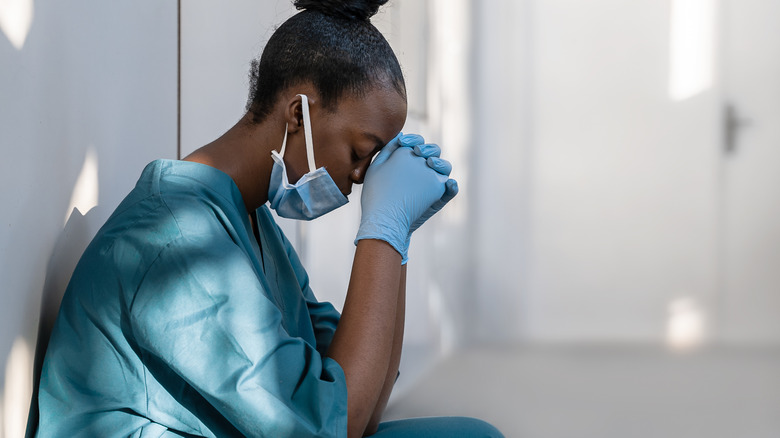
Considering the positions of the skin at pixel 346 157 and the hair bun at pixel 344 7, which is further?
the hair bun at pixel 344 7

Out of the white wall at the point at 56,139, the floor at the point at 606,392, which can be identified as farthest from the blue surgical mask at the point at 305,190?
the floor at the point at 606,392

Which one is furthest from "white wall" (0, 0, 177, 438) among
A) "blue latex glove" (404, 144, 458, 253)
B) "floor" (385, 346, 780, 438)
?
"floor" (385, 346, 780, 438)

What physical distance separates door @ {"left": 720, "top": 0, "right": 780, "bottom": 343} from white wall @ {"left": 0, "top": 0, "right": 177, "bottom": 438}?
275 cm

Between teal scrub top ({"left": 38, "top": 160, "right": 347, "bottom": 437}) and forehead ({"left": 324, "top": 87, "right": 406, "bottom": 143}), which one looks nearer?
teal scrub top ({"left": 38, "top": 160, "right": 347, "bottom": 437})

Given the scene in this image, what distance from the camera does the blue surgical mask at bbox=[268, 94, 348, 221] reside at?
1011 mm

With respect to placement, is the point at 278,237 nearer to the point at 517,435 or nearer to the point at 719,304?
the point at 517,435

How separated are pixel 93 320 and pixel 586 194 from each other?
9.34 ft

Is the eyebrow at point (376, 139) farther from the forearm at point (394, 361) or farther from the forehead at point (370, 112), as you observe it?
the forearm at point (394, 361)

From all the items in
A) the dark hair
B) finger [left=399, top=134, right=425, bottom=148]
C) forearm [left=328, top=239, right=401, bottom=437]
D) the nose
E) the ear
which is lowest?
forearm [left=328, top=239, right=401, bottom=437]

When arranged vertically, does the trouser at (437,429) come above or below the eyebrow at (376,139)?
below

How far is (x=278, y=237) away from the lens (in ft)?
3.90

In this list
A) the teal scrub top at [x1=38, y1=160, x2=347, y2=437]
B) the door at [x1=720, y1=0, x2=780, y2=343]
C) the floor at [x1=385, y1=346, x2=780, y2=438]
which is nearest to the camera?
the teal scrub top at [x1=38, y1=160, x2=347, y2=437]

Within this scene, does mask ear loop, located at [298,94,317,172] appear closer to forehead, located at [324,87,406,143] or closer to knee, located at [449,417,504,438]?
forehead, located at [324,87,406,143]

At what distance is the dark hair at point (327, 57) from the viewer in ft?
3.29
